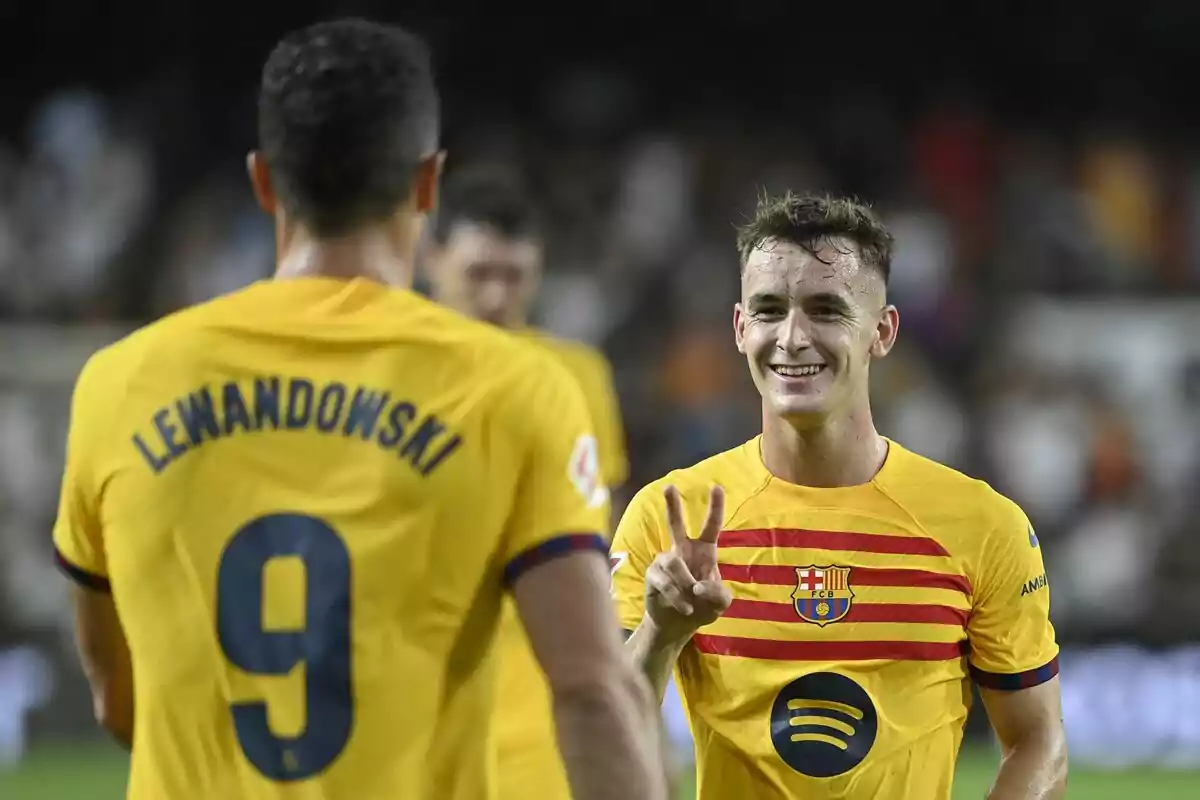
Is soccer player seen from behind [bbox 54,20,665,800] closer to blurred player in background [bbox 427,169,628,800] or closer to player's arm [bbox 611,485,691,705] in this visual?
player's arm [bbox 611,485,691,705]

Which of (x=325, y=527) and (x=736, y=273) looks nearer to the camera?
(x=325, y=527)

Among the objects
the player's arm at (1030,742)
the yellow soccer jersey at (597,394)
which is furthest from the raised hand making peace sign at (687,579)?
the yellow soccer jersey at (597,394)

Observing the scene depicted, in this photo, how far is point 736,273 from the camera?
15.0m

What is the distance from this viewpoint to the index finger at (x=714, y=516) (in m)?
3.50

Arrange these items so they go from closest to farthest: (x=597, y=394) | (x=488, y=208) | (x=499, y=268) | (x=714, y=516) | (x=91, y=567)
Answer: (x=91, y=567), (x=714, y=516), (x=597, y=394), (x=499, y=268), (x=488, y=208)

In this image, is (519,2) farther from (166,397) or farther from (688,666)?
(166,397)

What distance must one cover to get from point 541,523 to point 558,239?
12.7 meters

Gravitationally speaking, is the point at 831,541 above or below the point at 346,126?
below

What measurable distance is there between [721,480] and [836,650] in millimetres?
495

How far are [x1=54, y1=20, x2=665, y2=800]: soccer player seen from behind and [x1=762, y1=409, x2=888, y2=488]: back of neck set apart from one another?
1729 millimetres

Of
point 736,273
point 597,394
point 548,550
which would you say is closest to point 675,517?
point 548,550

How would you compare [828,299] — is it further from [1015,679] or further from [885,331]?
[1015,679]

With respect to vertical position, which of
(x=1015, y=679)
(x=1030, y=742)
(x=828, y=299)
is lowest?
(x=1030, y=742)

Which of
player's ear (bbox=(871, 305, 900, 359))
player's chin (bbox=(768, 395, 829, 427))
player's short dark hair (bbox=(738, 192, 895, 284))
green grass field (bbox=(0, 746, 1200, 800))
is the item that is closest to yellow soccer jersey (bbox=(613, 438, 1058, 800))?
player's chin (bbox=(768, 395, 829, 427))
